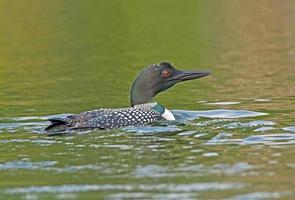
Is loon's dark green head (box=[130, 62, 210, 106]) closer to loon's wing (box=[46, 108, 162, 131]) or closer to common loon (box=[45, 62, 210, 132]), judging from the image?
common loon (box=[45, 62, 210, 132])

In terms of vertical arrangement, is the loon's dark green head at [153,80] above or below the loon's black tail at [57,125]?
above

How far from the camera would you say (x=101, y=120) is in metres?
12.9

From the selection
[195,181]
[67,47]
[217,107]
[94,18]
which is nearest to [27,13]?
[94,18]

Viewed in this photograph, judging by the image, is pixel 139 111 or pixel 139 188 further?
pixel 139 111

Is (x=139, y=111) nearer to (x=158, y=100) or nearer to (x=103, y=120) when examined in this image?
(x=103, y=120)

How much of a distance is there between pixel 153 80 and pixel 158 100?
3068 mm

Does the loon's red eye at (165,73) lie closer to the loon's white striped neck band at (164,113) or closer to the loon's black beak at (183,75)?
the loon's black beak at (183,75)

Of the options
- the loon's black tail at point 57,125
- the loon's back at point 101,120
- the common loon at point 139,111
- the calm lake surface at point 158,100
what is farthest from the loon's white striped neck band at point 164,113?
the loon's black tail at point 57,125

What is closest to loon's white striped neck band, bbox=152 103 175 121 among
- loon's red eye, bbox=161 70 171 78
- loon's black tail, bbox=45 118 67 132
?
loon's red eye, bbox=161 70 171 78

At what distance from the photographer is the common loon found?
12836 millimetres

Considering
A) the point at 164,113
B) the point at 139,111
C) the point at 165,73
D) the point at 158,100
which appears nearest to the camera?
the point at 139,111

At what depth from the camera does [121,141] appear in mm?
11883

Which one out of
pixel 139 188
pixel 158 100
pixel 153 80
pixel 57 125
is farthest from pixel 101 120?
pixel 158 100

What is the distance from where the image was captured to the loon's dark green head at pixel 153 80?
45.6 ft
